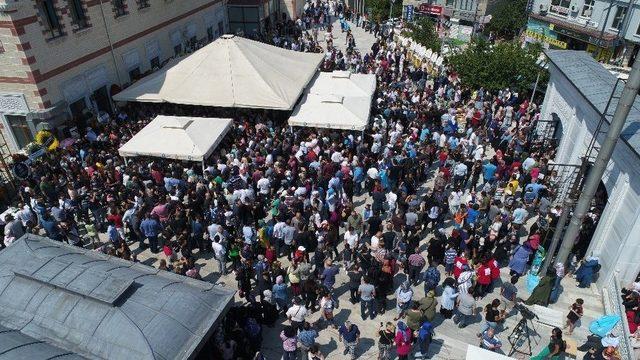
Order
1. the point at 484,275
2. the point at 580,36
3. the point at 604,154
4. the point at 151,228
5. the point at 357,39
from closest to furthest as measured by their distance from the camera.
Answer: the point at 604,154, the point at 484,275, the point at 151,228, the point at 580,36, the point at 357,39

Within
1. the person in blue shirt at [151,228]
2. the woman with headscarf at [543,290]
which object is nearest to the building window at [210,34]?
the person in blue shirt at [151,228]

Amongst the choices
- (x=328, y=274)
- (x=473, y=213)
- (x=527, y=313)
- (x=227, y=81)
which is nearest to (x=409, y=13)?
(x=227, y=81)

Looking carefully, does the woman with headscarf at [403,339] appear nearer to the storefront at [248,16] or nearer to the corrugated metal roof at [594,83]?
the corrugated metal roof at [594,83]

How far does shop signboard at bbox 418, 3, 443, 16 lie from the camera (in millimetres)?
47625

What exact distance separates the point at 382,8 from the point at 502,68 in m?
30.4

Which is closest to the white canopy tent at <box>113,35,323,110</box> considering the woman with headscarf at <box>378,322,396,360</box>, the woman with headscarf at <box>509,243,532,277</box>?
the woman with headscarf at <box>509,243,532,277</box>

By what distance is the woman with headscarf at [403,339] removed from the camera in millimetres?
8469

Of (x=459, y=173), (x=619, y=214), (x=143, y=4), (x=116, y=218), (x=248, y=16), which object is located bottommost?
(x=459, y=173)

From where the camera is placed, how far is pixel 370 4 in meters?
49.0

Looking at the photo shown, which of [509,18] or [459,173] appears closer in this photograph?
Result: [459,173]

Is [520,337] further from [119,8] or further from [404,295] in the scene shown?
[119,8]

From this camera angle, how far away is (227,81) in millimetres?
17875

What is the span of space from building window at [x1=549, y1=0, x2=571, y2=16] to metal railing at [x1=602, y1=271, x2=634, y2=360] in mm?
31642

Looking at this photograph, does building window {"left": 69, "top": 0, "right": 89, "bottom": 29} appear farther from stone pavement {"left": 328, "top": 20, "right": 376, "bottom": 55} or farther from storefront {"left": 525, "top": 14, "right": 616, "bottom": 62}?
storefront {"left": 525, "top": 14, "right": 616, "bottom": 62}
